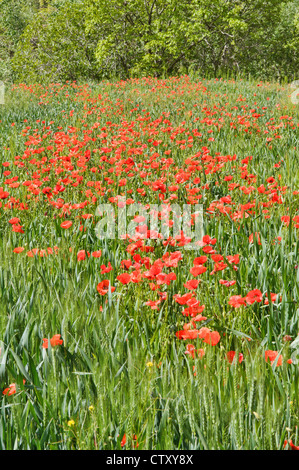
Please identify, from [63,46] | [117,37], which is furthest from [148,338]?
[63,46]

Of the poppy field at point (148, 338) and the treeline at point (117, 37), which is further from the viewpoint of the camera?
the treeline at point (117, 37)

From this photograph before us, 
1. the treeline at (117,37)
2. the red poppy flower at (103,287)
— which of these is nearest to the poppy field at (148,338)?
the red poppy flower at (103,287)

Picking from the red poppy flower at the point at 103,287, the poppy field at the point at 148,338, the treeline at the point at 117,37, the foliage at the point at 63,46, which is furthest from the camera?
the foliage at the point at 63,46

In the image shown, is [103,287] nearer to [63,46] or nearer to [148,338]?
[148,338]

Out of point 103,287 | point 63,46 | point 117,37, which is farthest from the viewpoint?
point 63,46

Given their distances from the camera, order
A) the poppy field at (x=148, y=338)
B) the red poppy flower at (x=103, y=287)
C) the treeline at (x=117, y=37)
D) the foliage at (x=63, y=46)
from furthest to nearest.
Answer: the foliage at (x=63, y=46) → the treeline at (x=117, y=37) → the red poppy flower at (x=103, y=287) → the poppy field at (x=148, y=338)

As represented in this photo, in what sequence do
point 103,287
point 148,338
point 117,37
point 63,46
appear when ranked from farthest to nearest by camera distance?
point 63,46
point 117,37
point 103,287
point 148,338

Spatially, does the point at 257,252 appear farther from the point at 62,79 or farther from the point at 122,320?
the point at 62,79

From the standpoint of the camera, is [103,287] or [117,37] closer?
[103,287]

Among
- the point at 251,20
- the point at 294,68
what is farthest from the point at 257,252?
the point at 294,68

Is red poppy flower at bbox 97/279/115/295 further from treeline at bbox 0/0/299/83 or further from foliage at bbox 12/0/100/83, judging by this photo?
foliage at bbox 12/0/100/83

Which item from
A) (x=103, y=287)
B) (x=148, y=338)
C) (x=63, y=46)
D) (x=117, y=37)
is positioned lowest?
(x=148, y=338)

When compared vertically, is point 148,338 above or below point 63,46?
below

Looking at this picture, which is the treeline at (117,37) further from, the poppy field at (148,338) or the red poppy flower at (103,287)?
the red poppy flower at (103,287)
